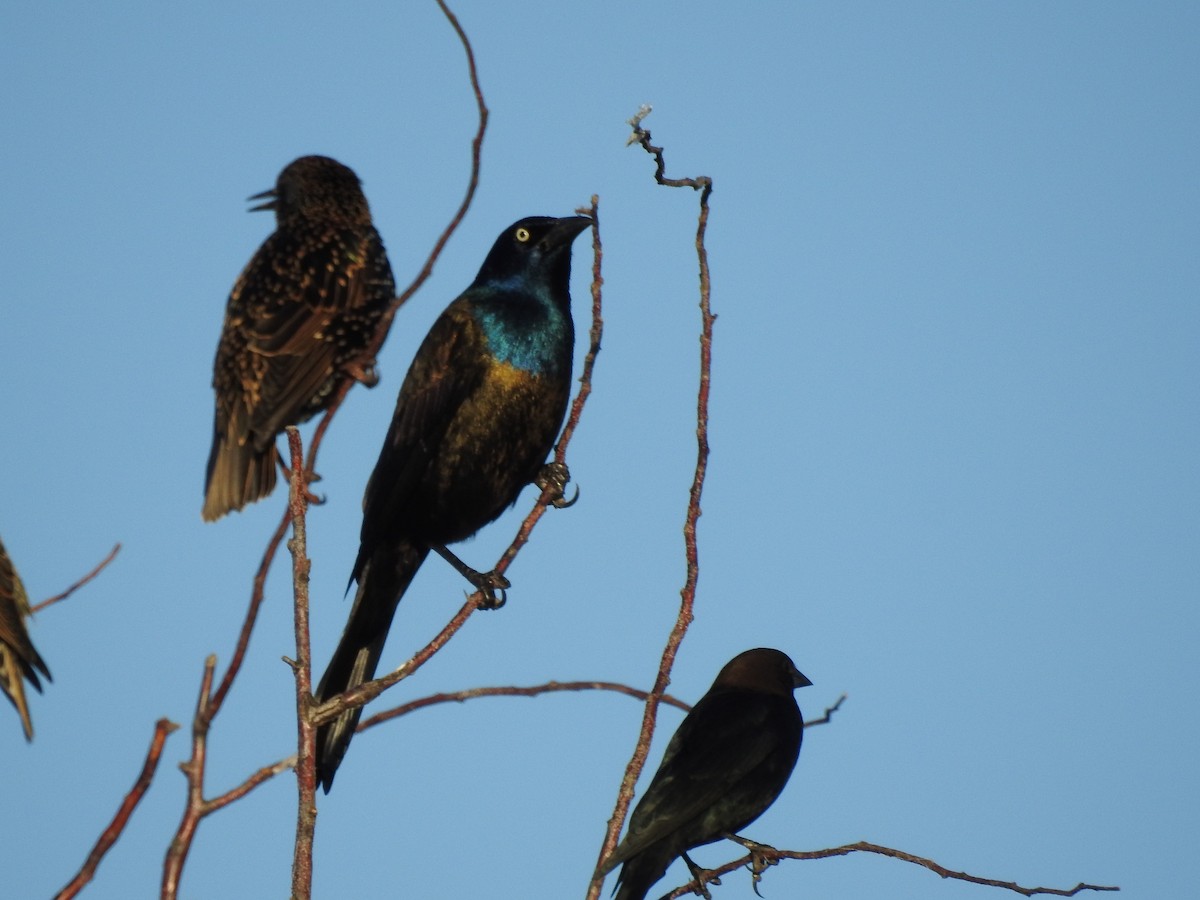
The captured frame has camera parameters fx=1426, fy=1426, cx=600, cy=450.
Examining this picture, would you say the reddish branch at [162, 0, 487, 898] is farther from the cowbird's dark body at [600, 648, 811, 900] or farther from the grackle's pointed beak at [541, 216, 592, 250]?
the grackle's pointed beak at [541, 216, 592, 250]

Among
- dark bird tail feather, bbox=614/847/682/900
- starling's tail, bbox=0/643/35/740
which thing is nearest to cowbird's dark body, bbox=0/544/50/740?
starling's tail, bbox=0/643/35/740

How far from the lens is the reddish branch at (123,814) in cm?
199

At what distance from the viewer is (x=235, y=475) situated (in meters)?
5.61

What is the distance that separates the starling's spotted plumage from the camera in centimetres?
548

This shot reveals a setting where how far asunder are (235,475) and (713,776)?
2.18 meters

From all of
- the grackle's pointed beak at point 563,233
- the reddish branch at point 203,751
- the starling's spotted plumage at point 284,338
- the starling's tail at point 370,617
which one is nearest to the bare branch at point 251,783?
the reddish branch at point 203,751

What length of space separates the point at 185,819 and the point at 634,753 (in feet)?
3.49

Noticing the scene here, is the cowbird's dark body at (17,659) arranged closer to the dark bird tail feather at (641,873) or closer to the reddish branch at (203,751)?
the reddish branch at (203,751)

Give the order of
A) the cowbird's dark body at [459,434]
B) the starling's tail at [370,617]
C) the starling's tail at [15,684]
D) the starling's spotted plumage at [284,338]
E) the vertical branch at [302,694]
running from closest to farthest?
the vertical branch at [302,694]
the starling's tail at [15,684]
the starling's tail at [370,617]
the starling's spotted plumage at [284,338]
the cowbird's dark body at [459,434]

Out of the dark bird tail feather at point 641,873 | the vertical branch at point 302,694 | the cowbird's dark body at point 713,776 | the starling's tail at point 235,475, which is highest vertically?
the starling's tail at point 235,475

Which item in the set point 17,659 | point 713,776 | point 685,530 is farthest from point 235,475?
point 685,530

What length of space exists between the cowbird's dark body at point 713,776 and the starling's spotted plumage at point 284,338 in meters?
1.92

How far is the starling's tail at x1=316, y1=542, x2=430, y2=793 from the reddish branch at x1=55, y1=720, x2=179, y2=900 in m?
2.75

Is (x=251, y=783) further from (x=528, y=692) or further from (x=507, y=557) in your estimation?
(x=507, y=557)
